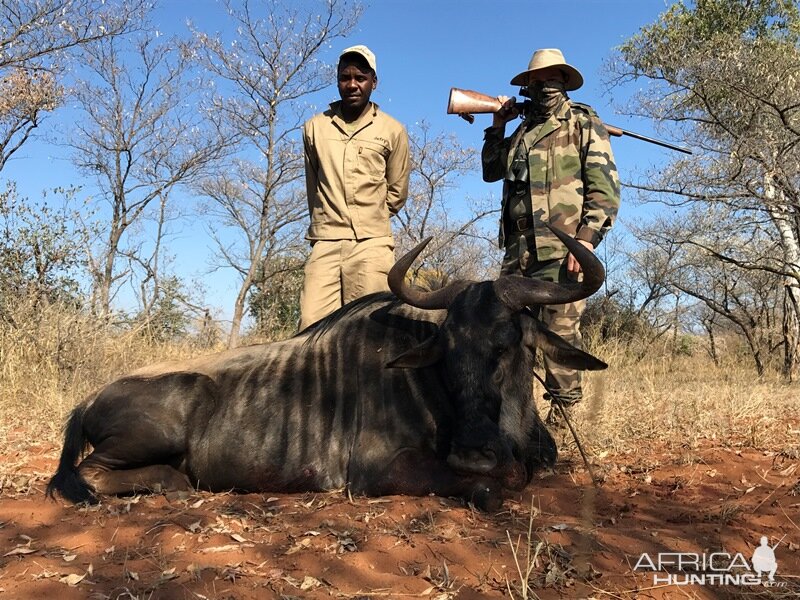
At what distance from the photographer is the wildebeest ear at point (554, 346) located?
3.51m

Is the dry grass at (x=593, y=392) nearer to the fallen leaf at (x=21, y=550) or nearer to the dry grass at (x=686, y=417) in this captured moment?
the dry grass at (x=686, y=417)

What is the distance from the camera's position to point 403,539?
2594mm

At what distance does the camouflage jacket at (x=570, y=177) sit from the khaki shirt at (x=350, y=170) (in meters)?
1.14

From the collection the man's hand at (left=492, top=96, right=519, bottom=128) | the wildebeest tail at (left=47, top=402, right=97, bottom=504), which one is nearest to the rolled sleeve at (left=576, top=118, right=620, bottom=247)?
the man's hand at (left=492, top=96, right=519, bottom=128)

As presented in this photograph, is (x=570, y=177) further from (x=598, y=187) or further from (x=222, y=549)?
(x=222, y=549)

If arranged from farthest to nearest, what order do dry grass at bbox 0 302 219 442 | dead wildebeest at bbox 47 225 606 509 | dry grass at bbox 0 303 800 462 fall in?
1. dry grass at bbox 0 302 219 442
2. dry grass at bbox 0 303 800 462
3. dead wildebeest at bbox 47 225 606 509

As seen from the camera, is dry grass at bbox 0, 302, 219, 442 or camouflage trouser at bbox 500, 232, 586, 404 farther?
dry grass at bbox 0, 302, 219, 442

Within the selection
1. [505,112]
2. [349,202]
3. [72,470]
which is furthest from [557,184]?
[72,470]

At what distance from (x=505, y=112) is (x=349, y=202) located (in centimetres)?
134

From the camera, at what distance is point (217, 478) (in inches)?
146

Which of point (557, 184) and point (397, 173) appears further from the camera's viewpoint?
point (397, 173)

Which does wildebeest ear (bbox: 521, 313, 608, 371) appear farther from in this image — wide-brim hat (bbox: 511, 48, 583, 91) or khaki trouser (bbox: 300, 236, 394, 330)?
wide-brim hat (bbox: 511, 48, 583, 91)

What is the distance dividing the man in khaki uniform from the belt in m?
0.90

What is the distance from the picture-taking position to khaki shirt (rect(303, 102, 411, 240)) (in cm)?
479
